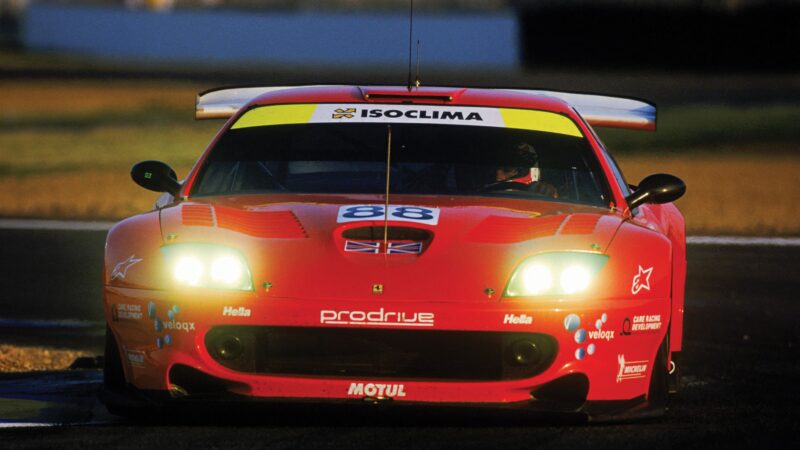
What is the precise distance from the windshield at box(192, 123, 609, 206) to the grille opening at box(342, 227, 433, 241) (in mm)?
812

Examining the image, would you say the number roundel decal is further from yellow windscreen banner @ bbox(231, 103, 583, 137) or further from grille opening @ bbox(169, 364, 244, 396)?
yellow windscreen banner @ bbox(231, 103, 583, 137)

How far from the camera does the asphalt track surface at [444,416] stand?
5820 mm

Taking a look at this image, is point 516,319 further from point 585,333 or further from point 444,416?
point 444,416

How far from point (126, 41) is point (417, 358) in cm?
5433

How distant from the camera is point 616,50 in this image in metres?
49.2

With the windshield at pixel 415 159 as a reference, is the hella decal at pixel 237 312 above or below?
below

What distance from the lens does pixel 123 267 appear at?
605cm

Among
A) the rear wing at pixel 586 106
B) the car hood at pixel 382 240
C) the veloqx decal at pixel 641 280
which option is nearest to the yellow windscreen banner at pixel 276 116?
the rear wing at pixel 586 106

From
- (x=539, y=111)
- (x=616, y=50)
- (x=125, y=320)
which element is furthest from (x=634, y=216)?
(x=616, y=50)

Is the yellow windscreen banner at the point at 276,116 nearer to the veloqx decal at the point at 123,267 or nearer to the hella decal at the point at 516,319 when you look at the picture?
the veloqx decal at the point at 123,267

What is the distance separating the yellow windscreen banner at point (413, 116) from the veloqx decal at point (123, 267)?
1342mm

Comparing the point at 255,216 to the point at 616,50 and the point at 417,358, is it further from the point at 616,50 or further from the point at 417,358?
the point at 616,50

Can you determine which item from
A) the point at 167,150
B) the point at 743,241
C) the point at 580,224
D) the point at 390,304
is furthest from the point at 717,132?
the point at 390,304

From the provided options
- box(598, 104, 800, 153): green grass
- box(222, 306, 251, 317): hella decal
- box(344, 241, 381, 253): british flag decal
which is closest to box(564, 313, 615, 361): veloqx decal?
box(344, 241, 381, 253): british flag decal
